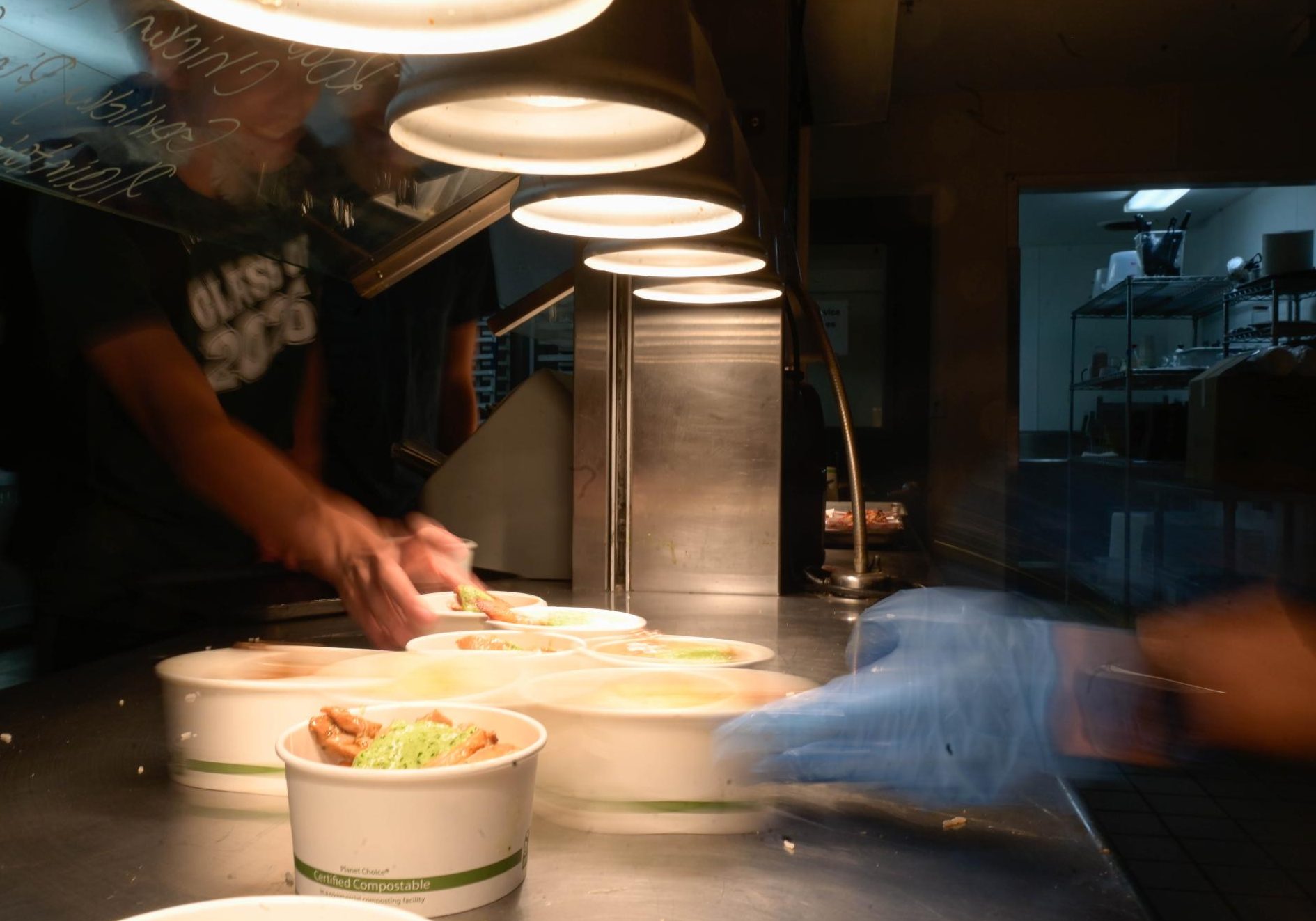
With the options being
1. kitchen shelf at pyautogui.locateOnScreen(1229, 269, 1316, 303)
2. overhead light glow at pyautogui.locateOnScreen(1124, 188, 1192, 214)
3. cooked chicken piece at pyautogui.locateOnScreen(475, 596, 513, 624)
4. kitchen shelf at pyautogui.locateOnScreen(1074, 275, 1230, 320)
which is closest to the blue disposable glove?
cooked chicken piece at pyautogui.locateOnScreen(475, 596, 513, 624)

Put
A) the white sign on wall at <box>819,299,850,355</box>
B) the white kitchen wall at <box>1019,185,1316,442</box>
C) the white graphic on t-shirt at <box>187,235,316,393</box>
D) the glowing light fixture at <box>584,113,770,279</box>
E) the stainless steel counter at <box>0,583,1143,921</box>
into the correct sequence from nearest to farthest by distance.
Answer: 1. the stainless steel counter at <box>0,583,1143,921</box>
2. the glowing light fixture at <box>584,113,770,279</box>
3. the white graphic on t-shirt at <box>187,235,316,393</box>
4. the white sign on wall at <box>819,299,850,355</box>
5. the white kitchen wall at <box>1019,185,1316,442</box>

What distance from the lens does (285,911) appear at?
1.51 ft

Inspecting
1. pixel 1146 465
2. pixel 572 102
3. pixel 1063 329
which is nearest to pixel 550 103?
pixel 572 102

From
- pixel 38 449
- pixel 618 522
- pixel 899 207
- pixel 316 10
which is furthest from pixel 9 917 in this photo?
pixel 899 207

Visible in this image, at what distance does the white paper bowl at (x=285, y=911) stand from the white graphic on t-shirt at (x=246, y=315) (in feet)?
5.61

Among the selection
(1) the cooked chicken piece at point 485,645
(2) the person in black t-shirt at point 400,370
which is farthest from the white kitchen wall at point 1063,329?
(1) the cooked chicken piece at point 485,645

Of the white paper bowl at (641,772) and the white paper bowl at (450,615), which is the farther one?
the white paper bowl at (450,615)

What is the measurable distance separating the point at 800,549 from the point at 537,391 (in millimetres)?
640

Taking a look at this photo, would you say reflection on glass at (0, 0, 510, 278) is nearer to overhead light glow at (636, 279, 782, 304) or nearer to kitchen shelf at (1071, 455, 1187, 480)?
overhead light glow at (636, 279, 782, 304)

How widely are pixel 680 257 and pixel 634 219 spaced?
32cm

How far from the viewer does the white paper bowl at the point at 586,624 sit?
3.73 feet

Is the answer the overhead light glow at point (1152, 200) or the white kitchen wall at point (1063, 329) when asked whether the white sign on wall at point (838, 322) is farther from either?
the white kitchen wall at point (1063, 329)

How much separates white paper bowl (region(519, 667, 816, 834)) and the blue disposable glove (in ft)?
0.07

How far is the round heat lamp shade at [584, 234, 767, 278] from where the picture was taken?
3.65ft
